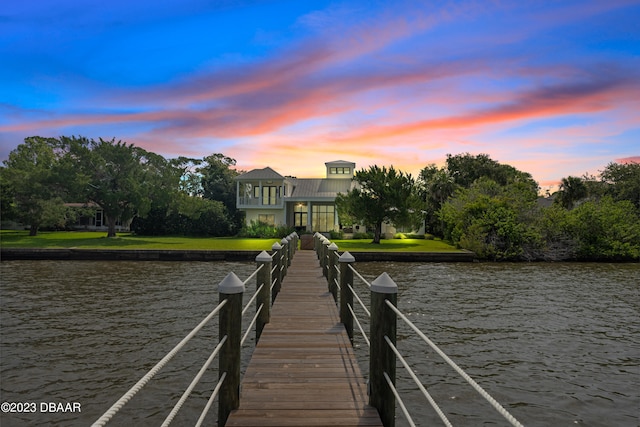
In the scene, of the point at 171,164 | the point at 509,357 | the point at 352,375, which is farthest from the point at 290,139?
the point at 352,375

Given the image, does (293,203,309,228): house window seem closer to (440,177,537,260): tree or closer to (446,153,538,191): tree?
(440,177,537,260): tree

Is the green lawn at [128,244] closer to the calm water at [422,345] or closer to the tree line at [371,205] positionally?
the tree line at [371,205]

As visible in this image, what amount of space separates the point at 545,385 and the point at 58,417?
830cm

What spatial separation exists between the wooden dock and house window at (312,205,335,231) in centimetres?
3470

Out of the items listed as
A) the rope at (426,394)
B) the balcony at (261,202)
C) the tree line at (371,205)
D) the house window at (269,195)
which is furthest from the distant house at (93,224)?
the rope at (426,394)

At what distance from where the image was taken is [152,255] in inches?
1051

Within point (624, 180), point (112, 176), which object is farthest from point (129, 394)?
point (624, 180)

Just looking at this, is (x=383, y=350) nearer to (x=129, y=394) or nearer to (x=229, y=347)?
(x=229, y=347)

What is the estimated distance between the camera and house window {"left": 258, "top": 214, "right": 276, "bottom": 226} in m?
43.8

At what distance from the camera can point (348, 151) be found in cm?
4959

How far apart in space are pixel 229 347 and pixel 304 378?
1.48 m

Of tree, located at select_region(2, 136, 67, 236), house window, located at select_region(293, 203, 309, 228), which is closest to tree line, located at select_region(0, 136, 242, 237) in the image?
tree, located at select_region(2, 136, 67, 236)

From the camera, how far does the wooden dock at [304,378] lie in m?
4.06

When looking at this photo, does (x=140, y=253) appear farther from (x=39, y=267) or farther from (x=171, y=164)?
(x=171, y=164)
